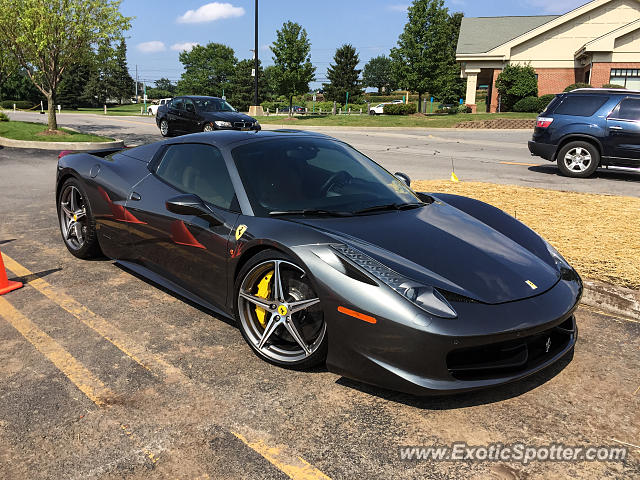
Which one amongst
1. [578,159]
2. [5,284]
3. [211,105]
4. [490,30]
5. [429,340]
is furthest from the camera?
[490,30]

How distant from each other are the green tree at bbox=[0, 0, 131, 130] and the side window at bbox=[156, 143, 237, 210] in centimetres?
1449

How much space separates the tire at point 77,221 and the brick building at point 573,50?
36.7 meters

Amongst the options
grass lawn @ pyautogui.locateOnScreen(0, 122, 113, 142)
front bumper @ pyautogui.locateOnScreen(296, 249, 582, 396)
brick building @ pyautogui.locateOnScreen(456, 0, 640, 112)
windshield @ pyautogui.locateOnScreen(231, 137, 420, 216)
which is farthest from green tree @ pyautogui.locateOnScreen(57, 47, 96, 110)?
front bumper @ pyautogui.locateOnScreen(296, 249, 582, 396)

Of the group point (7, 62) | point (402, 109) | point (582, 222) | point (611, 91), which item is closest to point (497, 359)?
point (582, 222)

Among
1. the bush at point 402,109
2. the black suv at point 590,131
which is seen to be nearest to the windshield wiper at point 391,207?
the black suv at point 590,131

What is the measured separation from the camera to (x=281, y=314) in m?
3.30

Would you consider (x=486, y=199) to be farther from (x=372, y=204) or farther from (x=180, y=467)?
(x=180, y=467)

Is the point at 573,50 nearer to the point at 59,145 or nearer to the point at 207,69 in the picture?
the point at 59,145

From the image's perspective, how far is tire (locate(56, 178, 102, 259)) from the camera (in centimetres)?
520

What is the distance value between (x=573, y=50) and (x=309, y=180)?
40498 millimetres

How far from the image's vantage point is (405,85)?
37938 millimetres

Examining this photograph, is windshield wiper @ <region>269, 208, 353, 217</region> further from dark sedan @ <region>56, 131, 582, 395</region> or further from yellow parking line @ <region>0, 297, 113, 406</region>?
yellow parking line @ <region>0, 297, 113, 406</region>

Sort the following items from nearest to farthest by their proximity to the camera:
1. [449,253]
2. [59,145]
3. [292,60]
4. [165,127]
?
[449,253] → [59,145] → [165,127] → [292,60]

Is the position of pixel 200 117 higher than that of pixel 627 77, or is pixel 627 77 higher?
pixel 627 77
